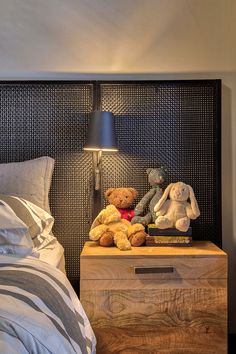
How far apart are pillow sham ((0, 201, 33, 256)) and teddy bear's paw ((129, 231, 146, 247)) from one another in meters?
0.56

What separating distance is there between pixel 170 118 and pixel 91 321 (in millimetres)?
1200

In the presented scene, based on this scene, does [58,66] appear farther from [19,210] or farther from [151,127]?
[19,210]

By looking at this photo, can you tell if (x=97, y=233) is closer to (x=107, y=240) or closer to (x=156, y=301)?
(x=107, y=240)

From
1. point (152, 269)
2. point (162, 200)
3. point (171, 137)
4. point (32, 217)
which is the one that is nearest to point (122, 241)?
point (152, 269)

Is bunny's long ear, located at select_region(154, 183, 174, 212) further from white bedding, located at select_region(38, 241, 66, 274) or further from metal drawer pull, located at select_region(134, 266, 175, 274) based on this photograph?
white bedding, located at select_region(38, 241, 66, 274)

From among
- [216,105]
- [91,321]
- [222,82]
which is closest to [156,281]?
[91,321]

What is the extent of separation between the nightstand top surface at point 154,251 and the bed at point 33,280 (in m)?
0.19

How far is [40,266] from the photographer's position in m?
1.28

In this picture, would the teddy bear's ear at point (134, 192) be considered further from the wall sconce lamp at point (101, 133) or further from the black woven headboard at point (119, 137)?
the wall sconce lamp at point (101, 133)

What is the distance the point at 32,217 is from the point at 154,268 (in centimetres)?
63

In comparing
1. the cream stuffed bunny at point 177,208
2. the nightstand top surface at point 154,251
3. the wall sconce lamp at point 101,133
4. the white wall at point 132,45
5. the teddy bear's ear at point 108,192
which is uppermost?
the white wall at point 132,45

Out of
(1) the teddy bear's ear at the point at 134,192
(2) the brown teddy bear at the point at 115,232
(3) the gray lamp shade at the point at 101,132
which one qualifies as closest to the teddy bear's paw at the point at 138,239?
(2) the brown teddy bear at the point at 115,232

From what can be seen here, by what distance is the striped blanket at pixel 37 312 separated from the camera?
79cm

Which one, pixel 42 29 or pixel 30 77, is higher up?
pixel 42 29
